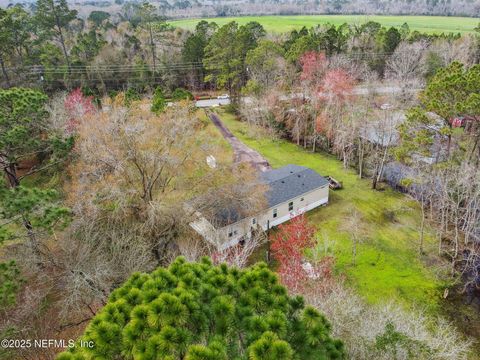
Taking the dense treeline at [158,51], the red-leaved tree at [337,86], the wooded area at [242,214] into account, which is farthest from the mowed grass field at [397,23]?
the red-leaved tree at [337,86]

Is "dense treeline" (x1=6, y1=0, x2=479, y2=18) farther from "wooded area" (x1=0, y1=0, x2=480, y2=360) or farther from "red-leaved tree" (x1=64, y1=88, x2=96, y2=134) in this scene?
"red-leaved tree" (x1=64, y1=88, x2=96, y2=134)

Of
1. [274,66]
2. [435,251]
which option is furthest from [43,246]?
[274,66]

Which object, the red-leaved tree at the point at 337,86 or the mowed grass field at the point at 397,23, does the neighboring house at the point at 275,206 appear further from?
the mowed grass field at the point at 397,23

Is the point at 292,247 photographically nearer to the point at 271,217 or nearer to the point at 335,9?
the point at 271,217

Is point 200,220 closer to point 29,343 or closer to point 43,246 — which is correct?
point 43,246

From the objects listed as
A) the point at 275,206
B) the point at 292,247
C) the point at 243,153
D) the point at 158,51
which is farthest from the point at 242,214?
the point at 158,51
